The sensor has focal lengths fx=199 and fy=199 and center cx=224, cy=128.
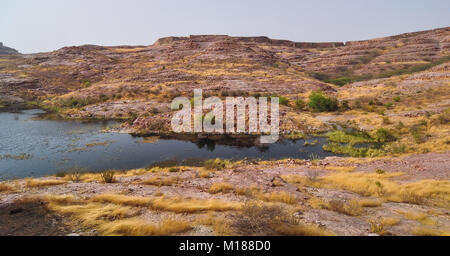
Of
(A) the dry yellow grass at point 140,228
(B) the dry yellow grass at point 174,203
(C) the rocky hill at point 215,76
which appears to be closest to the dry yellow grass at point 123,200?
(B) the dry yellow grass at point 174,203

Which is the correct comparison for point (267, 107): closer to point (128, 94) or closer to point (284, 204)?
point (284, 204)

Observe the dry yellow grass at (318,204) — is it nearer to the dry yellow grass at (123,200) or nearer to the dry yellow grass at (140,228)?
Result: the dry yellow grass at (140,228)

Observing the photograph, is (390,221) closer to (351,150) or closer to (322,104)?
(351,150)

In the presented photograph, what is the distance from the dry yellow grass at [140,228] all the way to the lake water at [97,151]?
1132 cm

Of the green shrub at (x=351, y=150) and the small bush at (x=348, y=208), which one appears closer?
the small bush at (x=348, y=208)

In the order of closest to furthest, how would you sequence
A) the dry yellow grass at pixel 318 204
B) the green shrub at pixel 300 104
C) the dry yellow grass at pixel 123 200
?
the dry yellow grass at pixel 123 200 → the dry yellow grass at pixel 318 204 → the green shrub at pixel 300 104

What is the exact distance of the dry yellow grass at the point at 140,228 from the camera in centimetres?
517

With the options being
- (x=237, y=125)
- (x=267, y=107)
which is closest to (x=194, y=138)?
(x=237, y=125)

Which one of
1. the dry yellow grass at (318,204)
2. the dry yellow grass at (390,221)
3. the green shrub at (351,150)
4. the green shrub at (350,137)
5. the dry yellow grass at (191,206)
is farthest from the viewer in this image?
the green shrub at (350,137)

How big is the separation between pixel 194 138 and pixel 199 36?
8669 cm

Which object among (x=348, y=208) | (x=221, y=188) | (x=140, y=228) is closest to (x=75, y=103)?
(x=221, y=188)

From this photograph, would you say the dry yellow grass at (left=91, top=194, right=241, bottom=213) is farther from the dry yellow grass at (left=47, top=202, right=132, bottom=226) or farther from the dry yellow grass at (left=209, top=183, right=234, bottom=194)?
the dry yellow grass at (left=209, top=183, right=234, bottom=194)

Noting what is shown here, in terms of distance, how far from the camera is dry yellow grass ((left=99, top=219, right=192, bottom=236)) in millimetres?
5170

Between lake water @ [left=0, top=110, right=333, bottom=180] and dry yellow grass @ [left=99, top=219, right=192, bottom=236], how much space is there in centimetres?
1132
